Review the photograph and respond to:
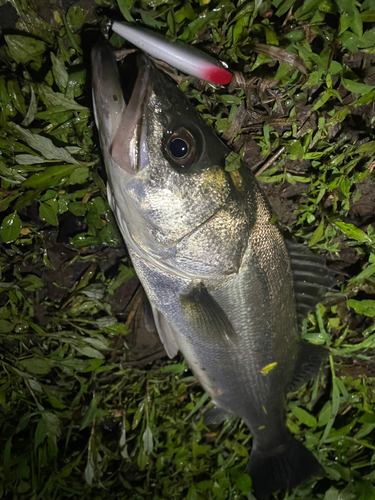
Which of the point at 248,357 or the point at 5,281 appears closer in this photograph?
the point at 248,357

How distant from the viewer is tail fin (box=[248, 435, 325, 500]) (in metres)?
1.95

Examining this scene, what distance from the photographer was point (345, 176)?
1.66 meters

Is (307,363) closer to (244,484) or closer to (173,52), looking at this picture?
(244,484)

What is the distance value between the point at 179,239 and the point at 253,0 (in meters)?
1.14

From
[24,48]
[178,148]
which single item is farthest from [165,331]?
[24,48]

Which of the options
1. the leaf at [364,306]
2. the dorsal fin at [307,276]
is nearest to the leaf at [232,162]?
Answer: the dorsal fin at [307,276]

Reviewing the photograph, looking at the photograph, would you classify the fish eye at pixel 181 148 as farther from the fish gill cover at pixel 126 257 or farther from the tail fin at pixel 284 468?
the tail fin at pixel 284 468

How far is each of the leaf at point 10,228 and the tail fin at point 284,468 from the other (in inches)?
78.4

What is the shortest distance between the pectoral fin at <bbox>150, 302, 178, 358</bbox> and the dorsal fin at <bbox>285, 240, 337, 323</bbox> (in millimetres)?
744

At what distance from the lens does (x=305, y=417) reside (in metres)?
2.10

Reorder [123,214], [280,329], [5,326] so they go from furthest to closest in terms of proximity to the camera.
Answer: [5,326]
[280,329]
[123,214]

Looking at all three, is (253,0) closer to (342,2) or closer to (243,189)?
(342,2)

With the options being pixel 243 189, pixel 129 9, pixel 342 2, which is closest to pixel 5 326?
pixel 243 189

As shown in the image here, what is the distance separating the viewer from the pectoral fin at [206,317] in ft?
4.88
